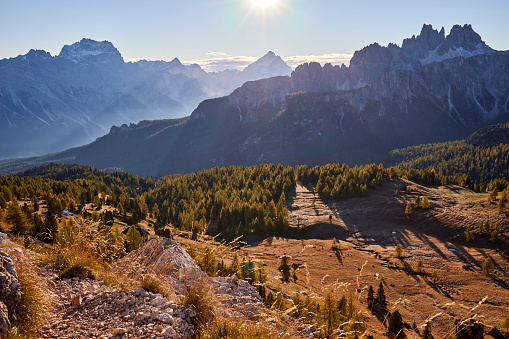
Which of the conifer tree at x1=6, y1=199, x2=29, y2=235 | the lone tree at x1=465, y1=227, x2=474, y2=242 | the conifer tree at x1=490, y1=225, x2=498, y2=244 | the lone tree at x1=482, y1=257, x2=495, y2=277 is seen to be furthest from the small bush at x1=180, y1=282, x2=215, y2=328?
the lone tree at x1=465, y1=227, x2=474, y2=242

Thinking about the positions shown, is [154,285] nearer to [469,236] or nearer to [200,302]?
[200,302]

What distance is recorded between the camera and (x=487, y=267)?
146ft

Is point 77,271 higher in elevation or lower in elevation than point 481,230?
higher

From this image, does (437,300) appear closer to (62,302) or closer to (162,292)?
(162,292)

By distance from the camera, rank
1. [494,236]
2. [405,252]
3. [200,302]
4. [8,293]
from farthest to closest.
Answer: [405,252]
[494,236]
[200,302]
[8,293]

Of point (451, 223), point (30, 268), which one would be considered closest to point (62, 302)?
point (30, 268)

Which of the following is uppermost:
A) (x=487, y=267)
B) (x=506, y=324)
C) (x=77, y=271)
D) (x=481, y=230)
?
(x=77, y=271)

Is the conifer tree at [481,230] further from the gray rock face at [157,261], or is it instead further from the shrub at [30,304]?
the shrub at [30,304]

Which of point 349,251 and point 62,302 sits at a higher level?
point 62,302

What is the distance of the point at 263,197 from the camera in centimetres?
9669

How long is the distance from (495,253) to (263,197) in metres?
61.4

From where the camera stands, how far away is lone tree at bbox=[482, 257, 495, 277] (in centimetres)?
4428

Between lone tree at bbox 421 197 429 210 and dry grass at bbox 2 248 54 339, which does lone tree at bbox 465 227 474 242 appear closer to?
lone tree at bbox 421 197 429 210

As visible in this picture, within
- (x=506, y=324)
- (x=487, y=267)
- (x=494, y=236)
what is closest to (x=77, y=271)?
(x=506, y=324)
